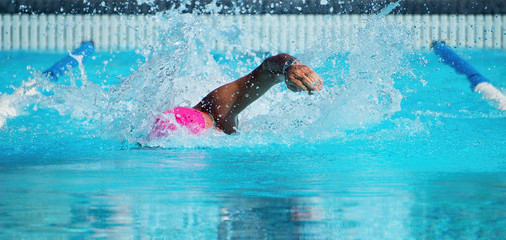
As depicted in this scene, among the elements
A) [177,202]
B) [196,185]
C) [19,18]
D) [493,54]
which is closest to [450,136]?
[196,185]

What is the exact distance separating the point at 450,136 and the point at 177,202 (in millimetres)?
1589

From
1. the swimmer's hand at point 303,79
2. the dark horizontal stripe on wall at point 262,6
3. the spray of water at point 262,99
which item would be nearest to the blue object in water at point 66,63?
the dark horizontal stripe on wall at point 262,6

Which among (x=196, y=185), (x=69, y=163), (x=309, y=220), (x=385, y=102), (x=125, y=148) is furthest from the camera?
(x=385, y=102)

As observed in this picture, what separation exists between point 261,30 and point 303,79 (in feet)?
16.3

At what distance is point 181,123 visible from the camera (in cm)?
243

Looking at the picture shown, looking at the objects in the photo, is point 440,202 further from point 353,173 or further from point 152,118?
point 152,118

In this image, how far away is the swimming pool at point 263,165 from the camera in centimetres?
124

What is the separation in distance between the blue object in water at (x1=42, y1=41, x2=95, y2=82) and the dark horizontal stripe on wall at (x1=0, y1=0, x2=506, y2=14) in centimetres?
114

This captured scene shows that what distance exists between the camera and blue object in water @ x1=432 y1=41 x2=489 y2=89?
4.53 meters

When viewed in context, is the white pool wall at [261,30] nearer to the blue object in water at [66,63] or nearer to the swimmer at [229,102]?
the blue object in water at [66,63]

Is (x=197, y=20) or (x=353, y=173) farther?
(x=197, y=20)

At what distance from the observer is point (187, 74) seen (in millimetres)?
3820

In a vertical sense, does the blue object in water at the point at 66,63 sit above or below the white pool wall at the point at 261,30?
below

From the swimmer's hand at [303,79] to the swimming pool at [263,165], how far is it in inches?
9.1
